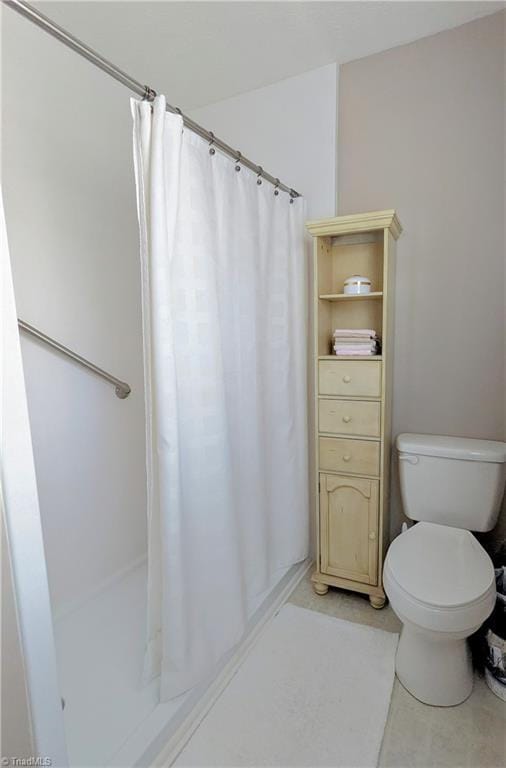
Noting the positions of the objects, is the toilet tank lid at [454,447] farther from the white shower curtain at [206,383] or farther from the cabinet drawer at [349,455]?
the white shower curtain at [206,383]

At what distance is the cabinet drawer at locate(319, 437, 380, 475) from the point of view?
1.77 metres

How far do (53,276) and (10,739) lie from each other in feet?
5.11

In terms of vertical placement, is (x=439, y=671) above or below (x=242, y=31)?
below

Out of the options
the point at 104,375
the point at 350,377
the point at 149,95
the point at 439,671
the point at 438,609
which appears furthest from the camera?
the point at 104,375

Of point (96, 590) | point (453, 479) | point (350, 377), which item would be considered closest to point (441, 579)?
point (453, 479)

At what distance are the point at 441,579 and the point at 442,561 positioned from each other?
0.34 ft

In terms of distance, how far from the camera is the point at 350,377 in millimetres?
1764

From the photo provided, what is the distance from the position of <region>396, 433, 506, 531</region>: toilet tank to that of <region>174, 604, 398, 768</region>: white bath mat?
549mm

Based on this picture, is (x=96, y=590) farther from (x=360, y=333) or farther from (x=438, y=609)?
A: (x=360, y=333)

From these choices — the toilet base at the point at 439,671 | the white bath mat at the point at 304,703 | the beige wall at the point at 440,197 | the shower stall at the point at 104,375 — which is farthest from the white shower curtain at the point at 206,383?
the toilet base at the point at 439,671

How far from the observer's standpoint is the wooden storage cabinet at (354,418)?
1729 millimetres

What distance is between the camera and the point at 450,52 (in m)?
1.70

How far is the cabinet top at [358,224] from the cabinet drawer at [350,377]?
0.56m

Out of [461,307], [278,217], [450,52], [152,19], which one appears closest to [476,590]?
[461,307]
